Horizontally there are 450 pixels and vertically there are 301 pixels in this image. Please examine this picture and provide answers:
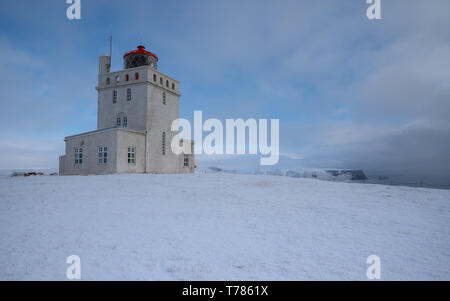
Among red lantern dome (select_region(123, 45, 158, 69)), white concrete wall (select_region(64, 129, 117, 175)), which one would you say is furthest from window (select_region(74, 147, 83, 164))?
red lantern dome (select_region(123, 45, 158, 69))

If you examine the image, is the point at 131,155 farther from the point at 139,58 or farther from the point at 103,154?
the point at 139,58

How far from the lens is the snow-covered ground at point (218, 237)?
4.60 metres

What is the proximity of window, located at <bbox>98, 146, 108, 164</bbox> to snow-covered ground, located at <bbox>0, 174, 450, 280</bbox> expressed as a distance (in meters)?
11.8

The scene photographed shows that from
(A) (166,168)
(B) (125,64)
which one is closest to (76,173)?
(A) (166,168)

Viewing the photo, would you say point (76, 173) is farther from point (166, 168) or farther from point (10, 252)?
point (10, 252)

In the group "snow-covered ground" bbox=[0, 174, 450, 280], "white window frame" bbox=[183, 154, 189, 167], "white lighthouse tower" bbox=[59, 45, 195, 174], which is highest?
"white lighthouse tower" bbox=[59, 45, 195, 174]

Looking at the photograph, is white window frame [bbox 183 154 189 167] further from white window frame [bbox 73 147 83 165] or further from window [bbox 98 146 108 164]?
white window frame [bbox 73 147 83 165]

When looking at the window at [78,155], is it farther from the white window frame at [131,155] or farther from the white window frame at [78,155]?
the white window frame at [131,155]

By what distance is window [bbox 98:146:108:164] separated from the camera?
2311 centimetres

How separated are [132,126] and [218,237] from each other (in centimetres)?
2393

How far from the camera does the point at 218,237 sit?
622cm

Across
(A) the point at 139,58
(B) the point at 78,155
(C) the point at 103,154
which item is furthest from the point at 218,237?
(A) the point at 139,58
